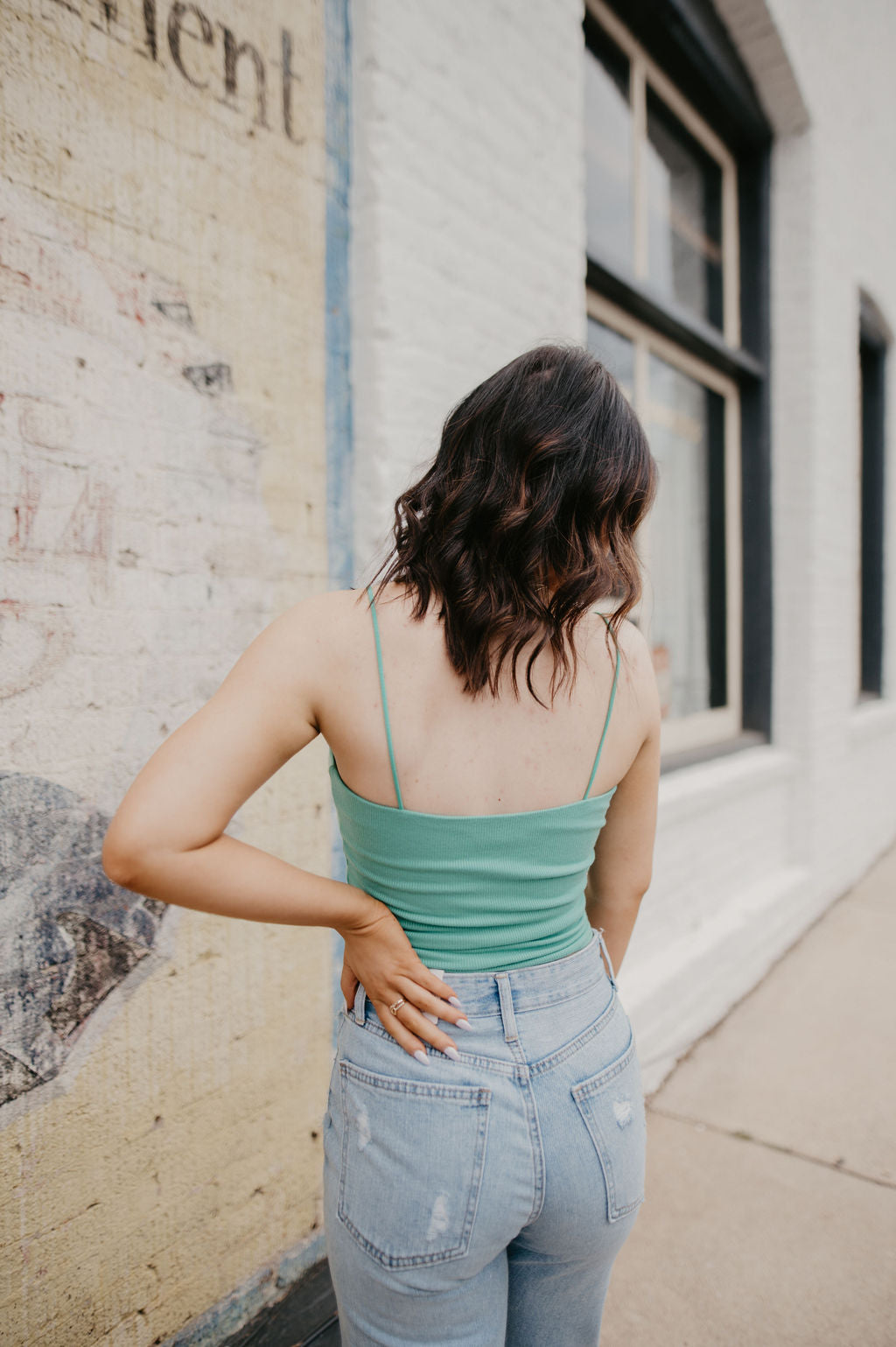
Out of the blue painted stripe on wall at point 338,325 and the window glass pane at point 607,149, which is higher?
the window glass pane at point 607,149

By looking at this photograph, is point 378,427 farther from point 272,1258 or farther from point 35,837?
point 272,1258

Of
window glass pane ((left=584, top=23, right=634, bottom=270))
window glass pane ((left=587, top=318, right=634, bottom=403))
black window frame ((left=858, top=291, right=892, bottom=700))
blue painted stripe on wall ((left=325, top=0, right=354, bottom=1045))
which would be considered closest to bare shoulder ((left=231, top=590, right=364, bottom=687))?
blue painted stripe on wall ((left=325, top=0, right=354, bottom=1045))

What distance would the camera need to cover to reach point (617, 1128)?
39.3 inches

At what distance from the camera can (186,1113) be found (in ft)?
5.67

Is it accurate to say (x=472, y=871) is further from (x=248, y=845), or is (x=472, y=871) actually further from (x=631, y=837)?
(x=631, y=837)

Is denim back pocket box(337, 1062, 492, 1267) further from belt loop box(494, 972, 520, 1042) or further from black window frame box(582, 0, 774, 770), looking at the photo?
black window frame box(582, 0, 774, 770)

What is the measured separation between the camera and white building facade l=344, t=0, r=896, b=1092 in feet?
6.92

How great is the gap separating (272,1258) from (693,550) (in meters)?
3.49

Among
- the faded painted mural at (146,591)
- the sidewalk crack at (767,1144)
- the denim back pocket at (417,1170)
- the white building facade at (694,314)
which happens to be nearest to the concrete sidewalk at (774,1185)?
the sidewalk crack at (767,1144)

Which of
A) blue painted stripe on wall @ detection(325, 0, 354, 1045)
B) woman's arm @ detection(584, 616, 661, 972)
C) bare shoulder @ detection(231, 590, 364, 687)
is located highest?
blue painted stripe on wall @ detection(325, 0, 354, 1045)

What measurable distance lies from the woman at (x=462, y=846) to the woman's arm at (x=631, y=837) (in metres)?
0.12

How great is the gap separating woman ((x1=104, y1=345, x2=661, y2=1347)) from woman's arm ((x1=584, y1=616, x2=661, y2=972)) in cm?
12

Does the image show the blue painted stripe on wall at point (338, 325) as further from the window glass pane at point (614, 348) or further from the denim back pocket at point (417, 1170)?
the window glass pane at point (614, 348)

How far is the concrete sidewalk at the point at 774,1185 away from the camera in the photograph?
1.93 metres
